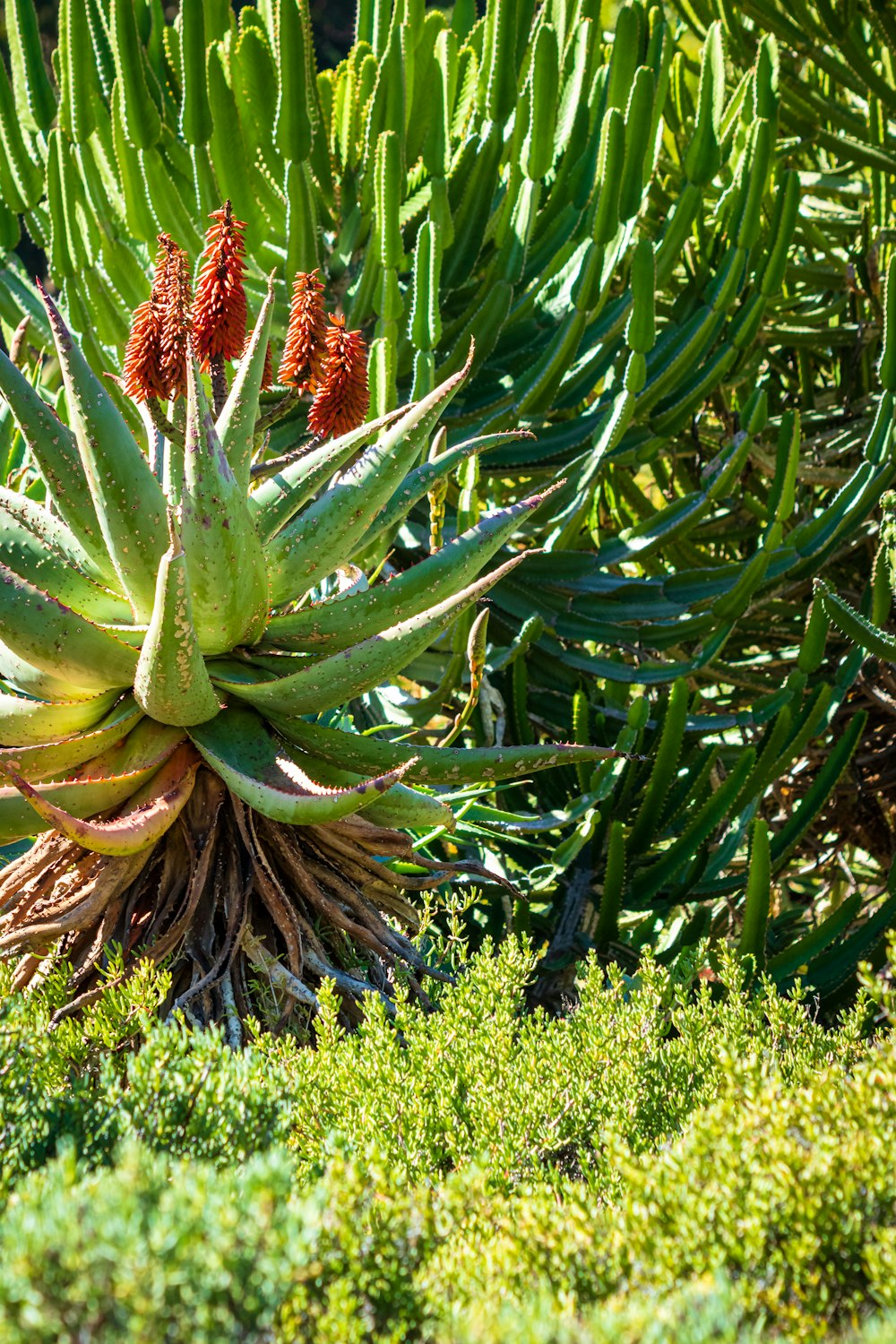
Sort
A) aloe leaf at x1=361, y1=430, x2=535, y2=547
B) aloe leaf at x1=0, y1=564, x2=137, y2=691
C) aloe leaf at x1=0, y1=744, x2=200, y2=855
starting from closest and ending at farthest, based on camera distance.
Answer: aloe leaf at x1=0, y1=744, x2=200, y2=855, aloe leaf at x1=0, y1=564, x2=137, y2=691, aloe leaf at x1=361, y1=430, x2=535, y2=547

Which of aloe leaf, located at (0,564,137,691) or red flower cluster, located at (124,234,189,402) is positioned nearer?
aloe leaf, located at (0,564,137,691)

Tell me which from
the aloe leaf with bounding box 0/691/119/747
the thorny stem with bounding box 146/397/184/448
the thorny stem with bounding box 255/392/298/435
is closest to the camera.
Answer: the aloe leaf with bounding box 0/691/119/747

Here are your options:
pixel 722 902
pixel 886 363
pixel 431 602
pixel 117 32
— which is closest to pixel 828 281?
pixel 886 363

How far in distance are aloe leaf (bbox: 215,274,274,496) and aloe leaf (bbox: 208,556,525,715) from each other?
1.36 ft

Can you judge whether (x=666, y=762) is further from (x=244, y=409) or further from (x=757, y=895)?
(x=244, y=409)

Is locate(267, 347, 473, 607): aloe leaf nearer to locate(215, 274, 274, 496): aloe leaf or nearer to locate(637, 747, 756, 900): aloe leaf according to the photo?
locate(215, 274, 274, 496): aloe leaf

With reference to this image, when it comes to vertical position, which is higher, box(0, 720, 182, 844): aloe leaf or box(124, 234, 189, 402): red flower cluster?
box(124, 234, 189, 402): red flower cluster

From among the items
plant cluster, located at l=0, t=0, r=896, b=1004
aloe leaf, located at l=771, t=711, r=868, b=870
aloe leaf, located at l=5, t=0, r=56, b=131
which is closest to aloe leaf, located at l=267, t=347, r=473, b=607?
plant cluster, located at l=0, t=0, r=896, b=1004

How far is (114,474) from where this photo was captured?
2180mm

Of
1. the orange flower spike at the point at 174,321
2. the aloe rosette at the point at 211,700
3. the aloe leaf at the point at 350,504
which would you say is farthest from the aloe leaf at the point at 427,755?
A: the orange flower spike at the point at 174,321

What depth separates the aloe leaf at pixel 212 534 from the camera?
2074 mm

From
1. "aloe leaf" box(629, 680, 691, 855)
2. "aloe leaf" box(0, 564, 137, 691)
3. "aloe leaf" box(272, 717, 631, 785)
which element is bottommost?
"aloe leaf" box(0, 564, 137, 691)

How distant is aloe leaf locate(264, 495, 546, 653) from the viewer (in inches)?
94.4

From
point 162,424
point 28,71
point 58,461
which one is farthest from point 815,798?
point 28,71
